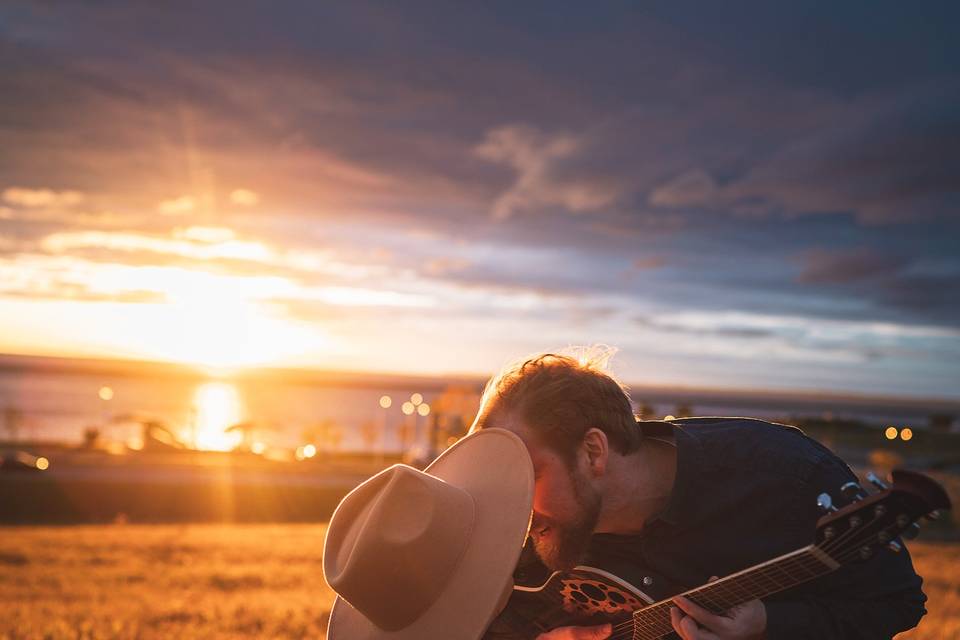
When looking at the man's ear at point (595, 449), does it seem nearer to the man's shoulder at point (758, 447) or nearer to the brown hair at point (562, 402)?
the brown hair at point (562, 402)

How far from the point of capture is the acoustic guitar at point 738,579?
2.86m

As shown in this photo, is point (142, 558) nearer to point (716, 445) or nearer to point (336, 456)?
point (716, 445)

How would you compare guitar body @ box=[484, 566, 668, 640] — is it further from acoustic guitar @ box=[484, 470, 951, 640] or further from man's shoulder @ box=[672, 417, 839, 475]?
man's shoulder @ box=[672, 417, 839, 475]

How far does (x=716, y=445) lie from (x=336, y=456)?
59876 millimetres

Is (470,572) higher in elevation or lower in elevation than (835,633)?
Result: higher

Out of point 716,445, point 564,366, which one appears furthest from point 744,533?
point 564,366

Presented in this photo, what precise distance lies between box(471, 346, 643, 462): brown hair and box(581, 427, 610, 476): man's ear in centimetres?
3

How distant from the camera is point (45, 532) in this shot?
17.5 metres

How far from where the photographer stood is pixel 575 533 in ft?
11.5

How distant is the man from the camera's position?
10.9 feet

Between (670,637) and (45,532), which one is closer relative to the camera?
(670,637)

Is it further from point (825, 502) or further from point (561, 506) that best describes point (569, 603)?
point (825, 502)

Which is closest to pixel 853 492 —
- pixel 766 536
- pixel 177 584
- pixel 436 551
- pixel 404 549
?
pixel 766 536

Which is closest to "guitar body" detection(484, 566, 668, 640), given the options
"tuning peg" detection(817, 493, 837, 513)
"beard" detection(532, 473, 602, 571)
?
"beard" detection(532, 473, 602, 571)
